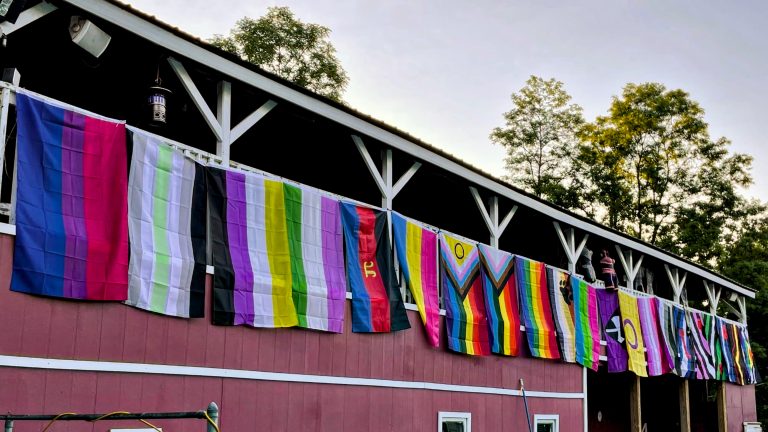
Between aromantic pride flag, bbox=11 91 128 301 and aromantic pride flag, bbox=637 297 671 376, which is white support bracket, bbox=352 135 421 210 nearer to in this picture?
aromantic pride flag, bbox=11 91 128 301

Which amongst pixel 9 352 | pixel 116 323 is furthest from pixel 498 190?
pixel 9 352

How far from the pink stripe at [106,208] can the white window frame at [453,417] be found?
617 cm

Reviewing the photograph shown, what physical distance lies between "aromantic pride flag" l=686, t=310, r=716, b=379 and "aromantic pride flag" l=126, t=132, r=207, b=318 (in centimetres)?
1596

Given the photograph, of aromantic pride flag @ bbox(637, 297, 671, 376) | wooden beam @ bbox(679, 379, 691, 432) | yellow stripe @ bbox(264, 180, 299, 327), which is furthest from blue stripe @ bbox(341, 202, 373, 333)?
wooden beam @ bbox(679, 379, 691, 432)

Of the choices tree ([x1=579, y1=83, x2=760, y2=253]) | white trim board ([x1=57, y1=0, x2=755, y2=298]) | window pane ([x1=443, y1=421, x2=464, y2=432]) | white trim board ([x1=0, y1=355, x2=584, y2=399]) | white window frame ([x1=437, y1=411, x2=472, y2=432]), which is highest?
tree ([x1=579, y1=83, x2=760, y2=253])

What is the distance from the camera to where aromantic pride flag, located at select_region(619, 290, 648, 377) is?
59.6ft

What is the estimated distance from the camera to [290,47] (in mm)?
34969

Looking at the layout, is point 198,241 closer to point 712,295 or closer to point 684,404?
point 684,404

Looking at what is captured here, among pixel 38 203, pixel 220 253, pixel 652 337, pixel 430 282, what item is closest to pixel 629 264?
pixel 652 337

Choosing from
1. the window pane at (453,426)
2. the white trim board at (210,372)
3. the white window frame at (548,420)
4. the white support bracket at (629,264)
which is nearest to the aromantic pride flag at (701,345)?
the white support bracket at (629,264)

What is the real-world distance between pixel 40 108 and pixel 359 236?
4.87 metres

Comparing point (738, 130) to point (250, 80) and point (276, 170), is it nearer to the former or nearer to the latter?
point (276, 170)

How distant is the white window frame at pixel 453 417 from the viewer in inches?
495

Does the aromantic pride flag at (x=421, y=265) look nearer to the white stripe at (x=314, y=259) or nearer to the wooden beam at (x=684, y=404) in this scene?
the white stripe at (x=314, y=259)
